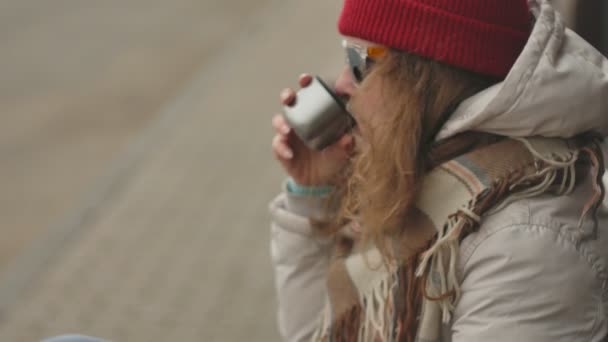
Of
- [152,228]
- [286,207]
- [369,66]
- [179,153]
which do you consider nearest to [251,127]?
[179,153]

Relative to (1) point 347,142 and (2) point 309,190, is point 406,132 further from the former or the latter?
(2) point 309,190

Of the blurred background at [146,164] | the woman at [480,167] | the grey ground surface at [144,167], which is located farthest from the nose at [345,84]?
the grey ground surface at [144,167]

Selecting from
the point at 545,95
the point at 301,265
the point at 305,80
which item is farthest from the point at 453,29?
the point at 301,265

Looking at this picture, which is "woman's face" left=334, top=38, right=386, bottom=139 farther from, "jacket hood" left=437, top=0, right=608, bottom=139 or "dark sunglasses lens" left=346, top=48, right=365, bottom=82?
"jacket hood" left=437, top=0, right=608, bottom=139

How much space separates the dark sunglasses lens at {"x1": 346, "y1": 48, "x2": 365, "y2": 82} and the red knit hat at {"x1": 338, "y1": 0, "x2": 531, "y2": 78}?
86 mm

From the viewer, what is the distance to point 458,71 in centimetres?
168

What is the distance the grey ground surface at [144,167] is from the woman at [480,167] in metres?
1.96

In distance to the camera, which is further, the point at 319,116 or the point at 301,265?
the point at 301,265

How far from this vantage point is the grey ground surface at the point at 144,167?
382cm

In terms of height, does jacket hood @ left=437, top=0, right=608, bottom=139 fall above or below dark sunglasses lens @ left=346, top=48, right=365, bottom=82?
below

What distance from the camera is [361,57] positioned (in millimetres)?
1748

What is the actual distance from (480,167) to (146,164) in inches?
152

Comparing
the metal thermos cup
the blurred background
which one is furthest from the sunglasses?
the blurred background

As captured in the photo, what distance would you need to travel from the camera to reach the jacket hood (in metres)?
1.56
